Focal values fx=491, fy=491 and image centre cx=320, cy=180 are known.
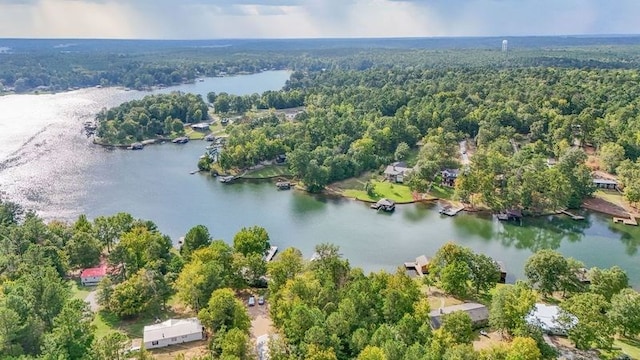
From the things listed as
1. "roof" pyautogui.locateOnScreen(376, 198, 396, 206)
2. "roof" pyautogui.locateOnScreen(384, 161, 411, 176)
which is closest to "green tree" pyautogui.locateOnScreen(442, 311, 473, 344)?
"roof" pyautogui.locateOnScreen(376, 198, 396, 206)

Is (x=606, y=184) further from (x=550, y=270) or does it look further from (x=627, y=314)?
(x=627, y=314)

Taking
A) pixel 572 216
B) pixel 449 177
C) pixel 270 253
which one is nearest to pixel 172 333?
pixel 270 253

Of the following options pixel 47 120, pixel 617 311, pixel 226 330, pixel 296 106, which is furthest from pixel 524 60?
pixel 226 330

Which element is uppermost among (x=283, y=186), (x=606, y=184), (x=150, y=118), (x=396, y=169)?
(x=150, y=118)

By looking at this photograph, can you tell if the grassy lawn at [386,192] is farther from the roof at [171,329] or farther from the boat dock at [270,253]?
the roof at [171,329]

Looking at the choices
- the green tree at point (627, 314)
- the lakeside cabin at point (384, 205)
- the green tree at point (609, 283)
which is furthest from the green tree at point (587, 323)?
the lakeside cabin at point (384, 205)

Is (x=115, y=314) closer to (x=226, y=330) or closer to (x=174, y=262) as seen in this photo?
(x=174, y=262)

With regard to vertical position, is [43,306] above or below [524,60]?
below
